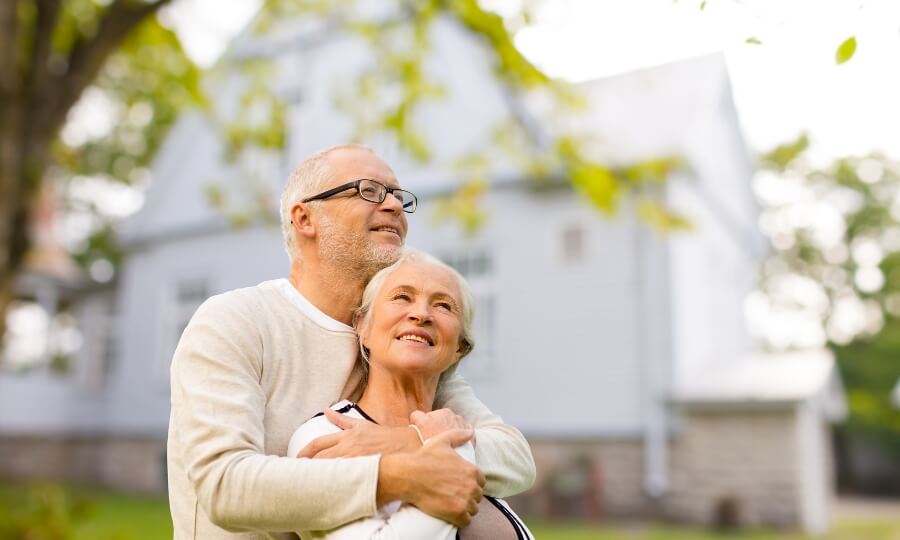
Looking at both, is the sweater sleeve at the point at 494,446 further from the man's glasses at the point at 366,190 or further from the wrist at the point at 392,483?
the man's glasses at the point at 366,190

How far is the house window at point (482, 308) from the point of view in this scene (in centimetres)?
1099

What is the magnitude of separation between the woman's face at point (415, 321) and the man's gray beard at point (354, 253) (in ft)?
0.32

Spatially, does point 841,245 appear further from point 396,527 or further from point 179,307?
point 396,527

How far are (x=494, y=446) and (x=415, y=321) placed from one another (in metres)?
0.28

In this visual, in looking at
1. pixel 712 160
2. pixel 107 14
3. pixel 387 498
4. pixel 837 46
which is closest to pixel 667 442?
pixel 712 160

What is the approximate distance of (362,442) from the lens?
1.47m

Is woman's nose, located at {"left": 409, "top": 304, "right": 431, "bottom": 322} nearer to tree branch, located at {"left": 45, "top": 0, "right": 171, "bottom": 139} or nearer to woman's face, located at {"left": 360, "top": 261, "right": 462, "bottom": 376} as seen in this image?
woman's face, located at {"left": 360, "top": 261, "right": 462, "bottom": 376}

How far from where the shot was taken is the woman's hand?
1.52 metres

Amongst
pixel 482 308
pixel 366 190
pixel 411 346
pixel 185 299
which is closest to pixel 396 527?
pixel 411 346

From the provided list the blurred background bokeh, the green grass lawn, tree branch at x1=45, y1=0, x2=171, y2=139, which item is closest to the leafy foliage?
the blurred background bokeh

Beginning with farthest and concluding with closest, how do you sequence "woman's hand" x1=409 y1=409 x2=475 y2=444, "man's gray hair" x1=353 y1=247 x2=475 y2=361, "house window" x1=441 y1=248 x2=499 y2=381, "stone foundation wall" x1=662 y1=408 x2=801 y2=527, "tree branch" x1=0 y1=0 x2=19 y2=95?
"house window" x1=441 y1=248 x2=499 y2=381, "stone foundation wall" x1=662 y1=408 x2=801 y2=527, "tree branch" x1=0 y1=0 x2=19 y2=95, "man's gray hair" x1=353 y1=247 x2=475 y2=361, "woman's hand" x1=409 y1=409 x2=475 y2=444

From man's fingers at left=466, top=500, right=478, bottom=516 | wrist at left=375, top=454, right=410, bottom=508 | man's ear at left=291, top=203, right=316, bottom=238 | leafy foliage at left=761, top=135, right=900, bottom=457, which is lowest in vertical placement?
man's fingers at left=466, top=500, right=478, bottom=516

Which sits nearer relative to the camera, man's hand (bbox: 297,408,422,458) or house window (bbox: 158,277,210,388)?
man's hand (bbox: 297,408,422,458)

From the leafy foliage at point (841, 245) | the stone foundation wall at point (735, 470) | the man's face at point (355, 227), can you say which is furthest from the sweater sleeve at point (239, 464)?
the leafy foliage at point (841, 245)
